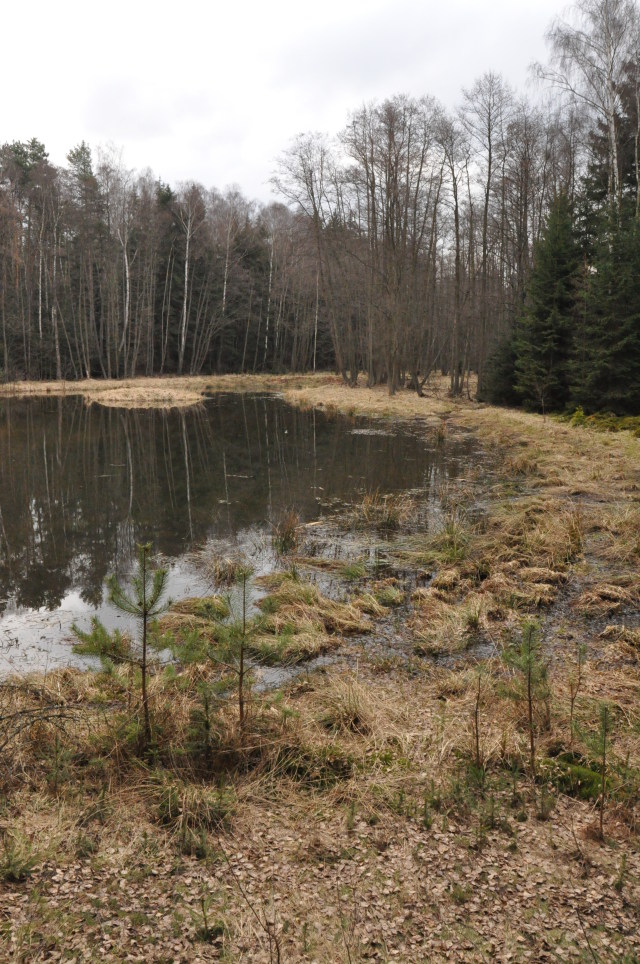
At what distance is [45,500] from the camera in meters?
11.6

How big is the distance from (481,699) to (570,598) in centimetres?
273

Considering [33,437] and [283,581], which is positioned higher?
[33,437]

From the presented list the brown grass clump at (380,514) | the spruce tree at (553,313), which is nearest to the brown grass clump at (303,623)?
the brown grass clump at (380,514)

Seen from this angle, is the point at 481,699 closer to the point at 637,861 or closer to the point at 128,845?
the point at 637,861

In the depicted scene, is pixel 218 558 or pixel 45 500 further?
pixel 45 500

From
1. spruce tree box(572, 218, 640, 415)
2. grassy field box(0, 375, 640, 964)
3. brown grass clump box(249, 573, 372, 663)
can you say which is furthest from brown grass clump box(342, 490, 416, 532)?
spruce tree box(572, 218, 640, 415)

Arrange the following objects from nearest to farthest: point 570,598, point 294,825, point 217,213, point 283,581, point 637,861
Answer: point 637,861 < point 294,825 < point 570,598 < point 283,581 < point 217,213

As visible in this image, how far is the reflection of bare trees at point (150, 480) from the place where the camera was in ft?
28.2

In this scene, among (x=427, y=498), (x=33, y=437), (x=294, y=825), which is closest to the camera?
(x=294, y=825)

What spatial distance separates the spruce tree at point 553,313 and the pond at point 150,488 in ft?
14.9

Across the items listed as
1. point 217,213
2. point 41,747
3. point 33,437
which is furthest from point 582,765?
point 217,213

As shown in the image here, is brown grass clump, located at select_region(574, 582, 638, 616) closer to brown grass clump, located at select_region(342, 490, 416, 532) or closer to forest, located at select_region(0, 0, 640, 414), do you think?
brown grass clump, located at select_region(342, 490, 416, 532)

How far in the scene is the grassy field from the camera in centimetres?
260

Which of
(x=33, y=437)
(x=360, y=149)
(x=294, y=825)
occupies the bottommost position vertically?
(x=294, y=825)
